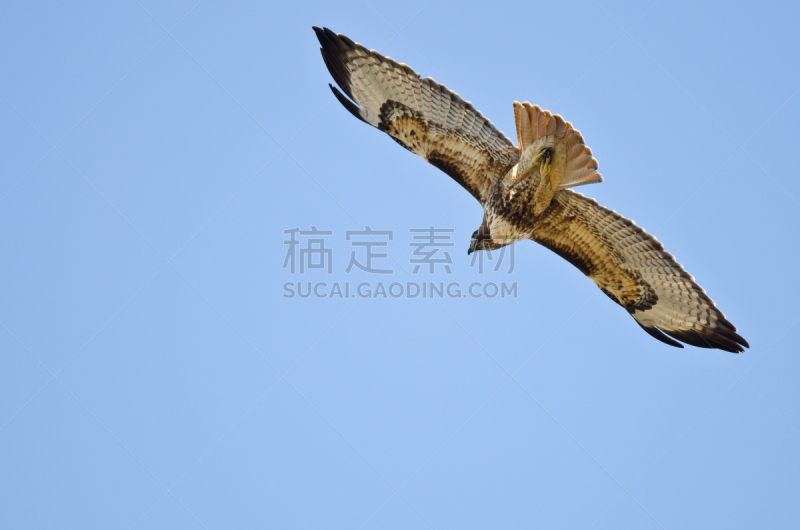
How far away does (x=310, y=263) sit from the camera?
9.48m

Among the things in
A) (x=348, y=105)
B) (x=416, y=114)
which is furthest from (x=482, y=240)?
(x=348, y=105)

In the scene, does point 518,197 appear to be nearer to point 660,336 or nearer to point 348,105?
point 348,105

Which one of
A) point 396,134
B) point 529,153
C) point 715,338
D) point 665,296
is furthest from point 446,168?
point 715,338

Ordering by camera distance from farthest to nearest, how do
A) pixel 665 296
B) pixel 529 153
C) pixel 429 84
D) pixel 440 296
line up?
pixel 440 296, pixel 665 296, pixel 429 84, pixel 529 153

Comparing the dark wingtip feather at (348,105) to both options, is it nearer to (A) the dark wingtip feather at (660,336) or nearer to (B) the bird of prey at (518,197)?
(B) the bird of prey at (518,197)

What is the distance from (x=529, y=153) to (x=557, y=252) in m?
1.49

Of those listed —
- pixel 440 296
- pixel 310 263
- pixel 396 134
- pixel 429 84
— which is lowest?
pixel 310 263

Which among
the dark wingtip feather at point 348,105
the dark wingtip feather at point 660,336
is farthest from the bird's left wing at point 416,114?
the dark wingtip feather at point 660,336

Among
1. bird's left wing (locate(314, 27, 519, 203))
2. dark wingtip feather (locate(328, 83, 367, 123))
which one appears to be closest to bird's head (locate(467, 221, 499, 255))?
bird's left wing (locate(314, 27, 519, 203))

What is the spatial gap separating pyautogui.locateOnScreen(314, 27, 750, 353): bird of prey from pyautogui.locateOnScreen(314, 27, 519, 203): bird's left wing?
0.03 feet

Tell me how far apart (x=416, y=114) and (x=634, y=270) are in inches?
110

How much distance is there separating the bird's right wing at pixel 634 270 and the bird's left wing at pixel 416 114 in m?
0.80

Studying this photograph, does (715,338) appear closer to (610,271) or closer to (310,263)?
(610,271)

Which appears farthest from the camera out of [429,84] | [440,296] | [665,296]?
[440,296]
